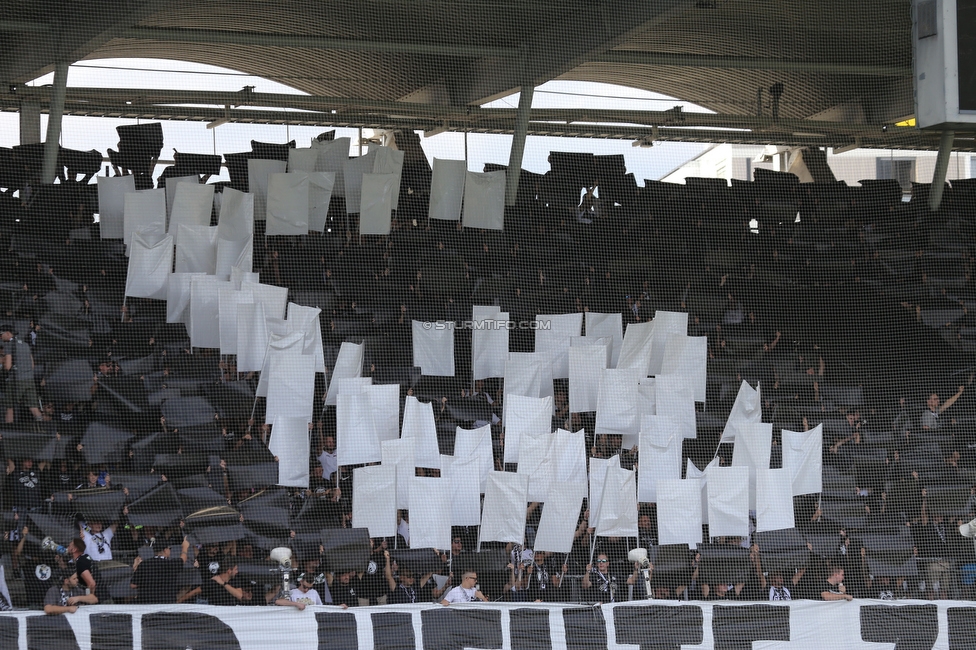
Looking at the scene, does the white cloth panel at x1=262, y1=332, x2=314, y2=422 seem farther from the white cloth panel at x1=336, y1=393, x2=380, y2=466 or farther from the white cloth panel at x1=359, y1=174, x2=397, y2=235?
the white cloth panel at x1=359, y1=174, x2=397, y2=235

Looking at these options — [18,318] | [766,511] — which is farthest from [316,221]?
[766,511]

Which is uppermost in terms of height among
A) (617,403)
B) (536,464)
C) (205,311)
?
(205,311)

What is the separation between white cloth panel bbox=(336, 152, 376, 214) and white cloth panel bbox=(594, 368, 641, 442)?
12.2 ft

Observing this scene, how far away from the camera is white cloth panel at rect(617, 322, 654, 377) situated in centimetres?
1036

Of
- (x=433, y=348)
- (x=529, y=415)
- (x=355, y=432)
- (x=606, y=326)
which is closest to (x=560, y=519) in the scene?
(x=529, y=415)

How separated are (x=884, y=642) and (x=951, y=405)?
180 inches

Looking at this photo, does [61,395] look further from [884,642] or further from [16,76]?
[884,642]

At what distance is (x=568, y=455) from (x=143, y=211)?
4.77 m

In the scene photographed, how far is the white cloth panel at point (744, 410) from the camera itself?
33.2ft

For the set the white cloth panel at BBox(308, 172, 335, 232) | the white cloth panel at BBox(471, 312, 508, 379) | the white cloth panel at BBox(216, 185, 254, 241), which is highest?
the white cloth panel at BBox(308, 172, 335, 232)

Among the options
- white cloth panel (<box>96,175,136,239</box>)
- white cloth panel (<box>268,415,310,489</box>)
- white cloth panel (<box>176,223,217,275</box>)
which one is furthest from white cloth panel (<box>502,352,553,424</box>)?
white cloth panel (<box>96,175,136,239</box>)

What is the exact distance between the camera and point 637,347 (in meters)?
10.4

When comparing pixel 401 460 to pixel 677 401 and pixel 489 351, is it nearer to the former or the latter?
pixel 489 351

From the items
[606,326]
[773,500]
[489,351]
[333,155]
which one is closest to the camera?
[773,500]
